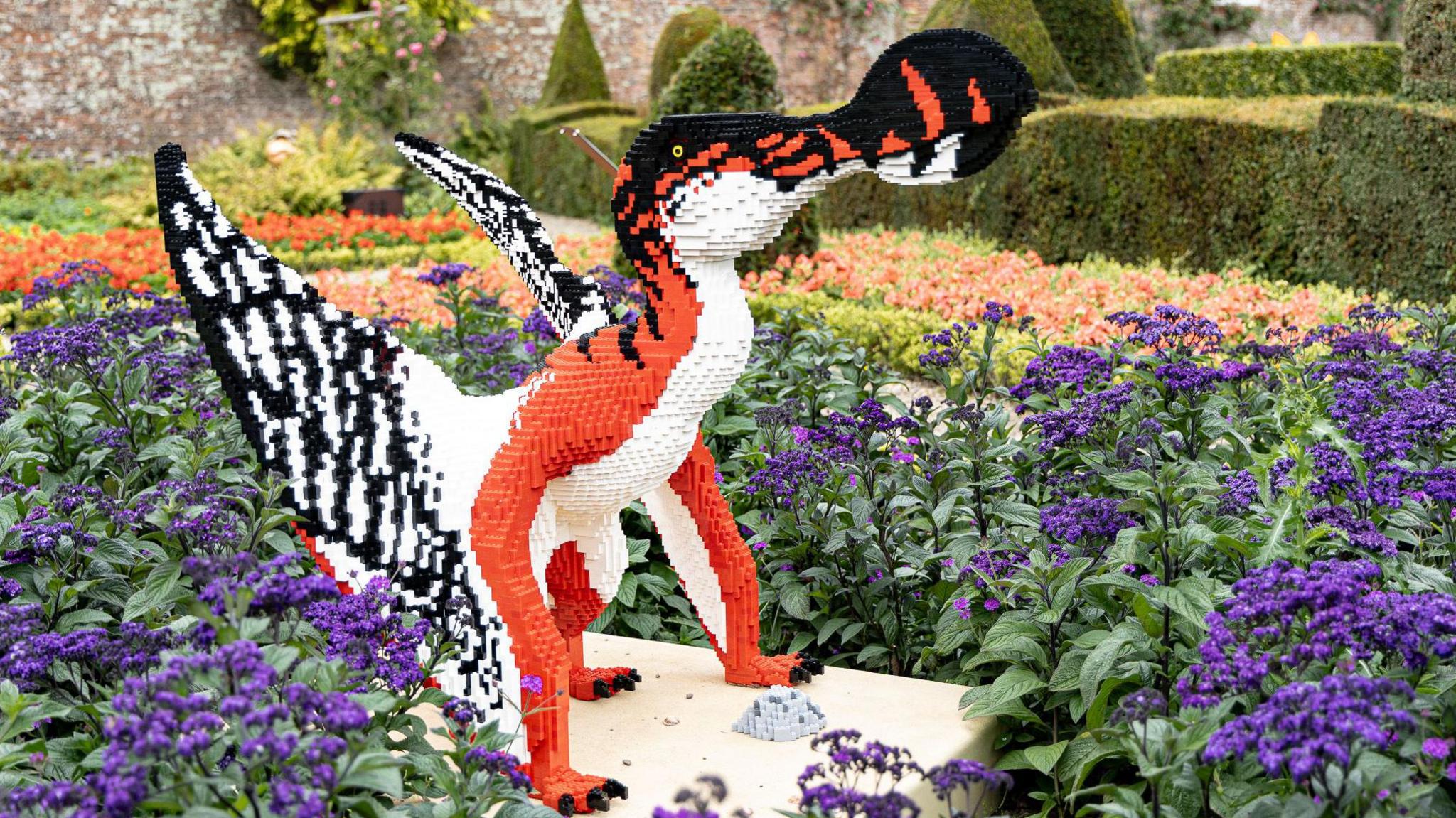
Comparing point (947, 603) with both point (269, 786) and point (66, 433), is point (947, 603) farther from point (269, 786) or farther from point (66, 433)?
point (66, 433)

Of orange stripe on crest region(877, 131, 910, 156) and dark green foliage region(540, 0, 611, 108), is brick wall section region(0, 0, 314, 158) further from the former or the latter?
orange stripe on crest region(877, 131, 910, 156)

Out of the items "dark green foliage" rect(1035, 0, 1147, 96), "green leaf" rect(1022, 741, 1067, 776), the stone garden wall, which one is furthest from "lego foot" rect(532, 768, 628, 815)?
the stone garden wall

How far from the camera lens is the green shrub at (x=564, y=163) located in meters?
15.9

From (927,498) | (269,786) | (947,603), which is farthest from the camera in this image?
(927,498)

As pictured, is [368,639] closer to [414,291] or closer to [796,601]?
[796,601]

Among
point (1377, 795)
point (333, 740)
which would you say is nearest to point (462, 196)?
point (333, 740)

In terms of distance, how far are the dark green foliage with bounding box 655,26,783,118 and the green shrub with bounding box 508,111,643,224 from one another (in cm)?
495

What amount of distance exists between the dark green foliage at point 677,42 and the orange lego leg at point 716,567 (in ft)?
38.8

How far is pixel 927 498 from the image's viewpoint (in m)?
3.65

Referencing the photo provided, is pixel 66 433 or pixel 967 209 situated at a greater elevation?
pixel 66 433

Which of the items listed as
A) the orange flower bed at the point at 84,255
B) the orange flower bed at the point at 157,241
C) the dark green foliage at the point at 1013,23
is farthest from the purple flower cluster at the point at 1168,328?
the dark green foliage at the point at 1013,23

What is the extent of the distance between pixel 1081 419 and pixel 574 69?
1761cm

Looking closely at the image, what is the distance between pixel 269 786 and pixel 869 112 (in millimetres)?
1528

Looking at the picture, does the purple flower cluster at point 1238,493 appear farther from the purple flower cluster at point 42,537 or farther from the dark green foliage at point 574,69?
the dark green foliage at point 574,69
